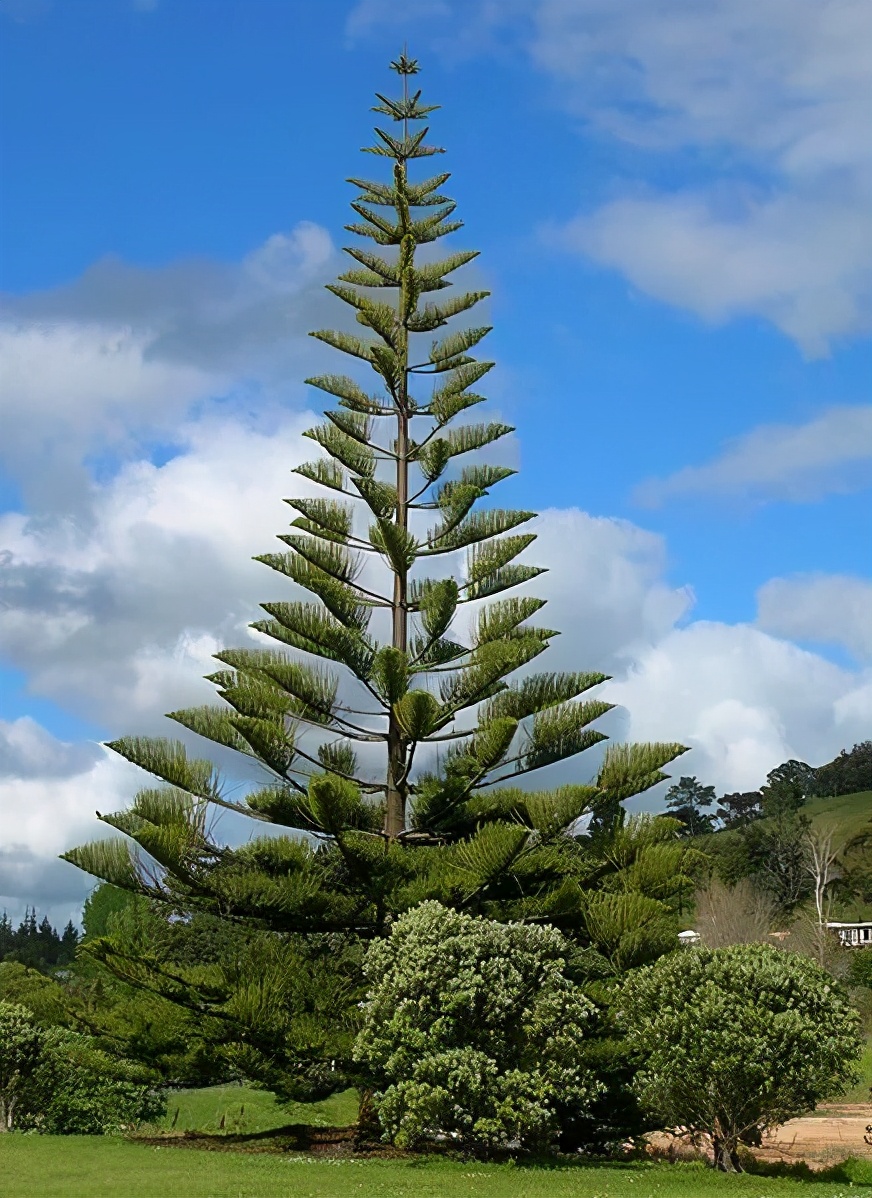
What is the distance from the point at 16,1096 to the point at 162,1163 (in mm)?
4237

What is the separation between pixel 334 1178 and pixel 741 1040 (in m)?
3.56

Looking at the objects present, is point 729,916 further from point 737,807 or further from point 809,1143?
point 737,807

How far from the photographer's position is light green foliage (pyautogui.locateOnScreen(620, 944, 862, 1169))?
10.9 meters

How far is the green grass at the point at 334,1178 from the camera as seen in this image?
31.5ft

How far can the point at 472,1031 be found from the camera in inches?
477

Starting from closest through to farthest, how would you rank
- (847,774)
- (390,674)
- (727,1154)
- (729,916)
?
(727,1154), (390,674), (729,916), (847,774)

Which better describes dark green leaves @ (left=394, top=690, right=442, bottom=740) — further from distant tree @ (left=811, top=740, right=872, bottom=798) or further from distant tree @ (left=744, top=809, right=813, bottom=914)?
distant tree @ (left=811, top=740, right=872, bottom=798)

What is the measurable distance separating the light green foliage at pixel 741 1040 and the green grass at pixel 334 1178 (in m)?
0.58

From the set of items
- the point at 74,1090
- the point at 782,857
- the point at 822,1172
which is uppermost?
the point at 782,857

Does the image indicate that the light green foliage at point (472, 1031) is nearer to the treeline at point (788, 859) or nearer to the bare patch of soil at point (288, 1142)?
the bare patch of soil at point (288, 1142)

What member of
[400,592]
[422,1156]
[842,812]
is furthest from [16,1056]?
[842,812]

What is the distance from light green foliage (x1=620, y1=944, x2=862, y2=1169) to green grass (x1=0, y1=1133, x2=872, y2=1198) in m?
0.58

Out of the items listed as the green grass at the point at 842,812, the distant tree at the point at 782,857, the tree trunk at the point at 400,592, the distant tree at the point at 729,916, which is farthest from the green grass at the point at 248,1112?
the green grass at the point at 842,812

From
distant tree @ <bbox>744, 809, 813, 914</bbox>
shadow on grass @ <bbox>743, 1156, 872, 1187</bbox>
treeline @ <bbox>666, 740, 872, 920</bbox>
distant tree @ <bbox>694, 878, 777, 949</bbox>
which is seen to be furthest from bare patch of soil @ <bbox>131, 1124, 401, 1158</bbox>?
distant tree @ <bbox>744, 809, 813, 914</bbox>
